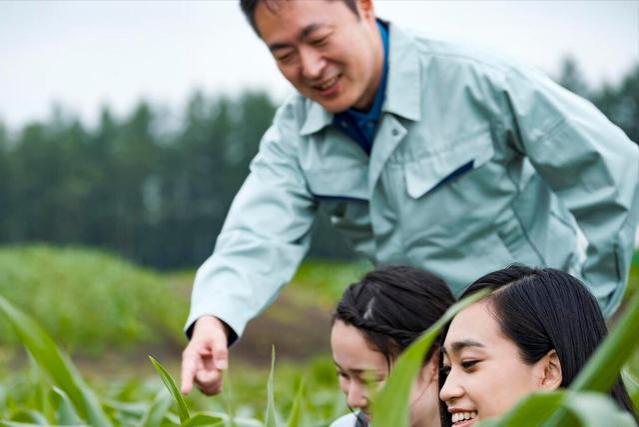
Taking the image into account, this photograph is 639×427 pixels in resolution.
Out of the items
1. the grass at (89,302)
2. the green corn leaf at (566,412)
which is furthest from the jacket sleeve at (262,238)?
the grass at (89,302)

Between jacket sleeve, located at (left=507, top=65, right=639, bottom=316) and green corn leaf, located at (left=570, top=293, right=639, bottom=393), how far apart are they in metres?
1.17

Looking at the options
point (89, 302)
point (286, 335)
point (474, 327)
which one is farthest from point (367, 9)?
point (286, 335)

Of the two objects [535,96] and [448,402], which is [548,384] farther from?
[535,96]

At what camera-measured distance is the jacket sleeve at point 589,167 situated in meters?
1.95

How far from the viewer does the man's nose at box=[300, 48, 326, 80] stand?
1945 millimetres

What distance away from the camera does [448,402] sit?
54.0 inches

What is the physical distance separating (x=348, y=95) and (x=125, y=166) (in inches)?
732

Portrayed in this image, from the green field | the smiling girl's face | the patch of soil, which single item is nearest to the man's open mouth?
the smiling girl's face

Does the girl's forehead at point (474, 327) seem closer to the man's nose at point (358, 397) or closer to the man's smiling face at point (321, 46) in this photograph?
the man's nose at point (358, 397)

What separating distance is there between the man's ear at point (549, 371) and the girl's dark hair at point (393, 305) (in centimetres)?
53

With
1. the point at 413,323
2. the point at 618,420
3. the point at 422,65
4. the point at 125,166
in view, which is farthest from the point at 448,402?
the point at 125,166

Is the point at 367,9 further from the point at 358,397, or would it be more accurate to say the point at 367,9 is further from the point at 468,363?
the point at 468,363

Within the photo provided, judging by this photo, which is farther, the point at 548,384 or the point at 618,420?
the point at 548,384

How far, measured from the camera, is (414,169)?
2.16 m
